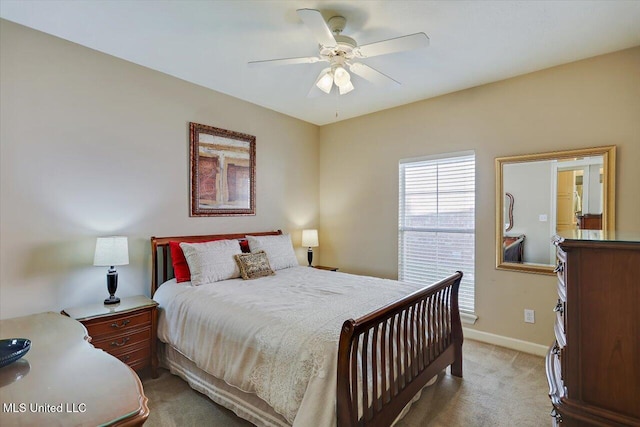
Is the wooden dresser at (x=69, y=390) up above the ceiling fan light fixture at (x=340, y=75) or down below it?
below

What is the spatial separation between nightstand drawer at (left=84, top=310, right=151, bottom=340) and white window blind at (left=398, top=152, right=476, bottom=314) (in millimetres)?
2858

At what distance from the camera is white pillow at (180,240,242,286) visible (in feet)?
9.05

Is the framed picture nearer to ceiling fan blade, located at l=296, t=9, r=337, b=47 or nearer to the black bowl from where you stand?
ceiling fan blade, located at l=296, t=9, r=337, b=47

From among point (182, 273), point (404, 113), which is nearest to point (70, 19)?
point (182, 273)

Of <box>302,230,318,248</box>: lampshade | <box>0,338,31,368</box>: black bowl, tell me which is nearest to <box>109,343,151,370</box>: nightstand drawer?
<box>0,338,31,368</box>: black bowl

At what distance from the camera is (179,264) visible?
2873mm

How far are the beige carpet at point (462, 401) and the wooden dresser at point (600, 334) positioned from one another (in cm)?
102

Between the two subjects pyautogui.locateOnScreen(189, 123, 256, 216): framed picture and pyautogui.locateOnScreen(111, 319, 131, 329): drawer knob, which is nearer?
pyautogui.locateOnScreen(111, 319, 131, 329): drawer knob

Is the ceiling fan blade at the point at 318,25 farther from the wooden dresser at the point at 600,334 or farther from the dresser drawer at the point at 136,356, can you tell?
the dresser drawer at the point at 136,356

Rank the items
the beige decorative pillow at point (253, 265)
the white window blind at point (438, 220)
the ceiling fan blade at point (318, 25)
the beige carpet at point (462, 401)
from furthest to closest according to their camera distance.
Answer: the white window blind at point (438, 220) < the beige decorative pillow at point (253, 265) < the beige carpet at point (462, 401) < the ceiling fan blade at point (318, 25)

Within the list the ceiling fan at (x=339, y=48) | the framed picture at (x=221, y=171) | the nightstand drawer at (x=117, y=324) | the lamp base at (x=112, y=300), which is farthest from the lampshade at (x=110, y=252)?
the ceiling fan at (x=339, y=48)

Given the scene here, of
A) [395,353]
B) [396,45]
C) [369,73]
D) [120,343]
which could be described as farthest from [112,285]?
[396,45]

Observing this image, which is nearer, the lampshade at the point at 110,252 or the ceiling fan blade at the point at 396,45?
the ceiling fan blade at the point at 396,45

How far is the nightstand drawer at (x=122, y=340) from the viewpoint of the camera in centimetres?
228
